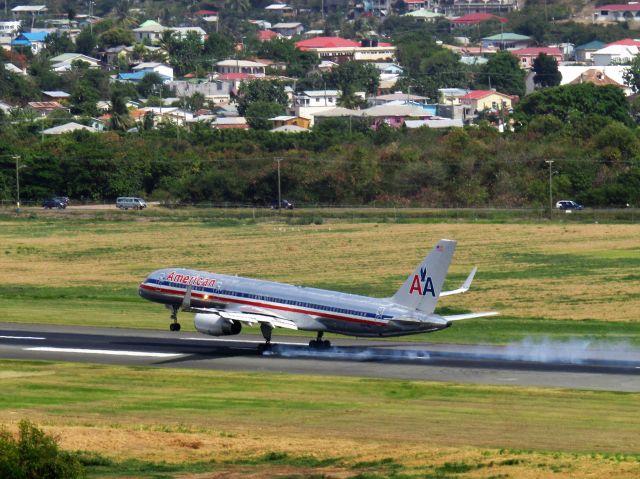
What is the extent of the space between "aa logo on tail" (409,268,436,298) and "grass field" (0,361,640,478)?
7037 millimetres

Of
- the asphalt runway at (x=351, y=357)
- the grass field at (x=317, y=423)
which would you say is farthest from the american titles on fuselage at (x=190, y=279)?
the grass field at (x=317, y=423)

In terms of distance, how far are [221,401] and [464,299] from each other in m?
44.7

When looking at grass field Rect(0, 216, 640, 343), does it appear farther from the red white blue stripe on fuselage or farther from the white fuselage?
the white fuselage

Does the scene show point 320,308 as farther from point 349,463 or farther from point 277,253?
point 277,253

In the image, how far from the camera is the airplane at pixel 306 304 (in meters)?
86.4

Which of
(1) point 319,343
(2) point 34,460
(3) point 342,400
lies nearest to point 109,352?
(1) point 319,343

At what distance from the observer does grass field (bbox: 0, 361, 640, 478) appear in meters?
60.6

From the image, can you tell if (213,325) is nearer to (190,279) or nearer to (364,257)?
(190,279)

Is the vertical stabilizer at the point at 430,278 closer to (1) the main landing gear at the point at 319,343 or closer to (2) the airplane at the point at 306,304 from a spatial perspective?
(2) the airplane at the point at 306,304

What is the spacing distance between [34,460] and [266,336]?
44.1m

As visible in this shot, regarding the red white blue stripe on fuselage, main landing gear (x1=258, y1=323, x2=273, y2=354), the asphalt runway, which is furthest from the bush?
main landing gear (x1=258, y1=323, x2=273, y2=354)

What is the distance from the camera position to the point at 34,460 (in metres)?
50.6

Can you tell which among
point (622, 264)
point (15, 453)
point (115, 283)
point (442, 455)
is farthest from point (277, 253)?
point (15, 453)

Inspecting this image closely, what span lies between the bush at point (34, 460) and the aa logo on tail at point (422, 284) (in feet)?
124
